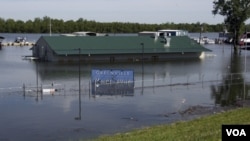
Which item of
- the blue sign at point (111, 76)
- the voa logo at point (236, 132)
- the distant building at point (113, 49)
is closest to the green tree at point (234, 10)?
the distant building at point (113, 49)

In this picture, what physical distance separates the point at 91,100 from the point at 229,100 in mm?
9982

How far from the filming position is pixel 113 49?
82.4 m

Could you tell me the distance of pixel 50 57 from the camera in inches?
3105

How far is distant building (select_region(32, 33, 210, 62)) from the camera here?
78.4 m

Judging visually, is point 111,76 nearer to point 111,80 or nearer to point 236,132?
point 111,80

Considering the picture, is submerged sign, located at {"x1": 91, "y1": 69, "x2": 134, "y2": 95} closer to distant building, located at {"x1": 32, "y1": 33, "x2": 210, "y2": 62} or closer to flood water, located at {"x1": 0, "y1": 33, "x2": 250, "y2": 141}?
flood water, located at {"x1": 0, "y1": 33, "x2": 250, "y2": 141}

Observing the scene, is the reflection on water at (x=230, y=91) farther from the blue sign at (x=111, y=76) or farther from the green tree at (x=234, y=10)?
the green tree at (x=234, y=10)

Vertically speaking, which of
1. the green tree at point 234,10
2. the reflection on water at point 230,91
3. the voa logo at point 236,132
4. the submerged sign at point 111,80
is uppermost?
the green tree at point 234,10

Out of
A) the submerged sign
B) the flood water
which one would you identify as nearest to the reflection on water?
the flood water

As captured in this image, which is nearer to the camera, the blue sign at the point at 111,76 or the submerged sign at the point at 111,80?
the submerged sign at the point at 111,80

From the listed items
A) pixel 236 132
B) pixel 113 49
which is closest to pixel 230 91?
pixel 236 132

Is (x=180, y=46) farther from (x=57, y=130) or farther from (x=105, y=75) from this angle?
(x=57, y=130)

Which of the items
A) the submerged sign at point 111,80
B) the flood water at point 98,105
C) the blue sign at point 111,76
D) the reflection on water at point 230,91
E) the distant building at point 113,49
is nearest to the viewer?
the flood water at point 98,105

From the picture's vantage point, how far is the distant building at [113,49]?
7844 cm
